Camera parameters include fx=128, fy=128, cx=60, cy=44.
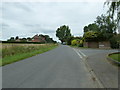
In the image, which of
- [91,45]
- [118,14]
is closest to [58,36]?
[91,45]

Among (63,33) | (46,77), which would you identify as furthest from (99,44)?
(63,33)

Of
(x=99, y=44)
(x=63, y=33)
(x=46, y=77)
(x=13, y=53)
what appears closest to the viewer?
(x=46, y=77)

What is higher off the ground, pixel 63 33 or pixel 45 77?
pixel 63 33

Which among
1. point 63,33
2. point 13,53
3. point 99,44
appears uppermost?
point 63,33

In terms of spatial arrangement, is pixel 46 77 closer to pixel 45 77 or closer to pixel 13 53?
pixel 45 77

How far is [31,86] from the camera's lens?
15.7ft

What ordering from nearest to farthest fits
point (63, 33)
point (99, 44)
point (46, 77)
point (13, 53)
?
point (46, 77), point (13, 53), point (99, 44), point (63, 33)

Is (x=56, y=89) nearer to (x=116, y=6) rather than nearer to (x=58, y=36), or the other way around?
(x=116, y=6)

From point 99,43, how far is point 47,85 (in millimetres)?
36133

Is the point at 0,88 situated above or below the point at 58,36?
below

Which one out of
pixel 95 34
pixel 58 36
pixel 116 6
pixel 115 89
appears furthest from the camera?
pixel 58 36

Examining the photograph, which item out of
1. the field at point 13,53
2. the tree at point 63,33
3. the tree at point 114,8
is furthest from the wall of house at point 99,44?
the tree at point 63,33

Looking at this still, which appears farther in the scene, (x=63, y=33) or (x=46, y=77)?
(x=63, y=33)

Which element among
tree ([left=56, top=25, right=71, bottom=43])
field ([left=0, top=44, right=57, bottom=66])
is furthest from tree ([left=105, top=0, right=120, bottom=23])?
tree ([left=56, top=25, right=71, bottom=43])
